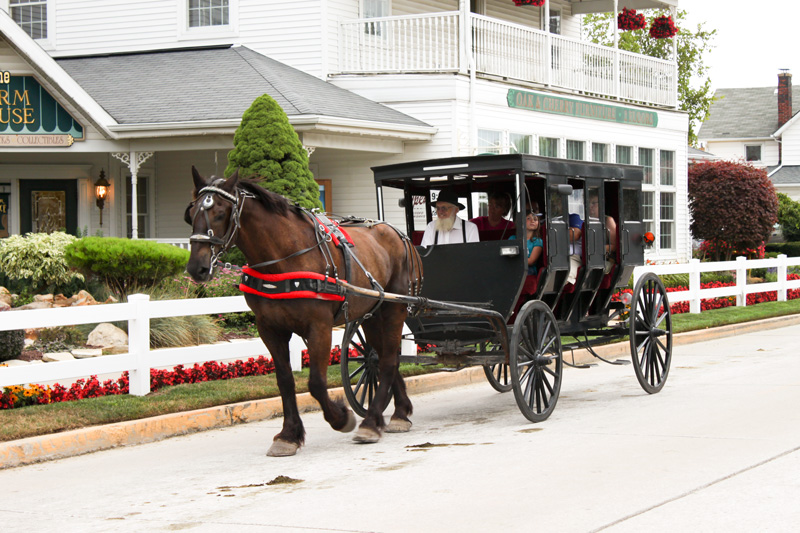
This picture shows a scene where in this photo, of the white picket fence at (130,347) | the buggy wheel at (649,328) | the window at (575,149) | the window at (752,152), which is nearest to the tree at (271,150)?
the white picket fence at (130,347)

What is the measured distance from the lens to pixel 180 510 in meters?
6.29

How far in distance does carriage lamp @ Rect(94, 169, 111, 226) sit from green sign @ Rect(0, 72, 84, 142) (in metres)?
2.43

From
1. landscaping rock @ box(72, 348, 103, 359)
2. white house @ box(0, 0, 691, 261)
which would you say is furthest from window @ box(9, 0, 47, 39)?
landscaping rock @ box(72, 348, 103, 359)

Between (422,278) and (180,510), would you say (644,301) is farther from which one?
(180,510)

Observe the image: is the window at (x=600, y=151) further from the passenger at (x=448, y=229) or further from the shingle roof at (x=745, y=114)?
the shingle roof at (x=745, y=114)

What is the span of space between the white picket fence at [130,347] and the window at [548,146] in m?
12.7

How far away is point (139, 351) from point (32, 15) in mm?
17279

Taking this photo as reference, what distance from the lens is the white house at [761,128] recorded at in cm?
5747

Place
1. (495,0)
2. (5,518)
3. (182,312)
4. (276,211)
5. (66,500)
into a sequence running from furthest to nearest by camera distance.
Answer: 1. (495,0)
2. (182,312)
3. (276,211)
4. (66,500)
5. (5,518)

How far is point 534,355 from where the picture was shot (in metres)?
9.24

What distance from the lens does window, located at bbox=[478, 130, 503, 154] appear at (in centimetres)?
2083

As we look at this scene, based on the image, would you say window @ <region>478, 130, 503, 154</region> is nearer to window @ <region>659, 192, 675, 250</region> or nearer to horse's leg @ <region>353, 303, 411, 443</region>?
window @ <region>659, 192, 675, 250</region>

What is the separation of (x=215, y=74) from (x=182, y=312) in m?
11.6

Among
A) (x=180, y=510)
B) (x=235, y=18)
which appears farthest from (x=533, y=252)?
(x=235, y=18)
